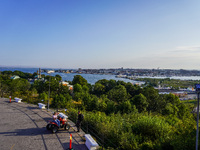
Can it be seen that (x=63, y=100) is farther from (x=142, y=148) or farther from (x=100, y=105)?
(x=142, y=148)

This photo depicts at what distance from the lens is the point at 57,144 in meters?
7.09

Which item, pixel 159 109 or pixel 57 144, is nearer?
pixel 57 144

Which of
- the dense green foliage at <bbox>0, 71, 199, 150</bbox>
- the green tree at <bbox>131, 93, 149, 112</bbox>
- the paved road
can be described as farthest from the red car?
the green tree at <bbox>131, 93, 149, 112</bbox>

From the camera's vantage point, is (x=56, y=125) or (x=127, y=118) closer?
(x=56, y=125)

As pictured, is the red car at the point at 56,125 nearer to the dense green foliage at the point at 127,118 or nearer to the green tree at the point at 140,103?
the dense green foliage at the point at 127,118

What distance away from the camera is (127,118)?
544 inches

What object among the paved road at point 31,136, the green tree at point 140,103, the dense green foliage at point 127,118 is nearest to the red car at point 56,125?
the paved road at point 31,136

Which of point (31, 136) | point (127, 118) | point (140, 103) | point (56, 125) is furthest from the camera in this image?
point (140, 103)

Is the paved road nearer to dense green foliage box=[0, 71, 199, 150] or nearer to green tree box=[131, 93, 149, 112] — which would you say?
dense green foliage box=[0, 71, 199, 150]

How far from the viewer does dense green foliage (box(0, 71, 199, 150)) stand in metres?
6.86

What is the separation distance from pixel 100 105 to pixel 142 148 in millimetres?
16525

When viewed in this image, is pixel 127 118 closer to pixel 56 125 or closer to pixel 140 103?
pixel 56 125

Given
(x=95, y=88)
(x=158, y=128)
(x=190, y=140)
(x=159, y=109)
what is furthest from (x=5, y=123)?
(x=95, y=88)

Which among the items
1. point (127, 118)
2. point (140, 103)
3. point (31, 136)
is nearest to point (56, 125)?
point (31, 136)
